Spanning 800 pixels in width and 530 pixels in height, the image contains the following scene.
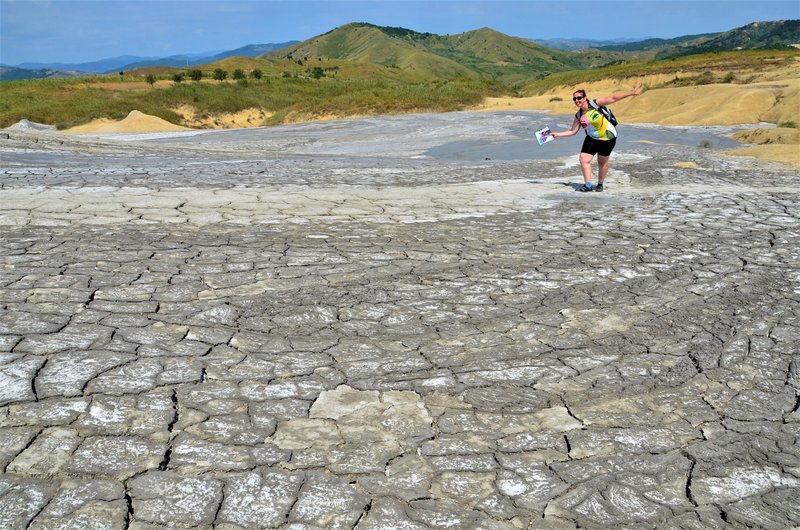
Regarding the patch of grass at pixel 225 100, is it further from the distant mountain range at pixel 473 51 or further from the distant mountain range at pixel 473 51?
the distant mountain range at pixel 473 51

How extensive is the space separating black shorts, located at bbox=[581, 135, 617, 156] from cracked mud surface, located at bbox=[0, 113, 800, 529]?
1496 mm

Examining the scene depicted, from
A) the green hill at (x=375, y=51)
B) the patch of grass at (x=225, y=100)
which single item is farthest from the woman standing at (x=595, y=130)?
the green hill at (x=375, y=51)

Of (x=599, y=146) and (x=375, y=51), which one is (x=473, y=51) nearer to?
(x=375, y=51)

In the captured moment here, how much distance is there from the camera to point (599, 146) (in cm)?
944

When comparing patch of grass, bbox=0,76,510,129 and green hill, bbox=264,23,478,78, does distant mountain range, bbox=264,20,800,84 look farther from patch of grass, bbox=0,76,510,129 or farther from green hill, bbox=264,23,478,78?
patch of grass, bbox=0,76,510,129

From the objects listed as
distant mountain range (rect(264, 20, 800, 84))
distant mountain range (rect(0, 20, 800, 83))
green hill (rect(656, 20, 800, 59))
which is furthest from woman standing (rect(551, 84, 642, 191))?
distant mountain range (rect(264, 20, 800, 84))

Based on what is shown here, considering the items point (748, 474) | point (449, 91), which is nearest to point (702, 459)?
point (748, 474)

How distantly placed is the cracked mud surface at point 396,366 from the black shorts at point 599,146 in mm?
1496

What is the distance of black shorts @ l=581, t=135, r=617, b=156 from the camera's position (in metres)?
9.39

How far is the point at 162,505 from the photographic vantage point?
2.68 meters

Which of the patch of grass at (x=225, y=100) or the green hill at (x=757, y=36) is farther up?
the green hill at (x=757, y=36)

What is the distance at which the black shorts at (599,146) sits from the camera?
30.8 ft

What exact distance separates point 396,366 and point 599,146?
6.51 m

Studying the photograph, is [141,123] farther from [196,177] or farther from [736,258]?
[736,258]
